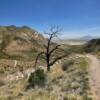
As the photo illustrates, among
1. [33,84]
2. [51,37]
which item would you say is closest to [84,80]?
[33,84]

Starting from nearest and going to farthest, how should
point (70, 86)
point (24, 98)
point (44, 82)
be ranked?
point (24, 98) → point (70, 86) → point (44, 82)

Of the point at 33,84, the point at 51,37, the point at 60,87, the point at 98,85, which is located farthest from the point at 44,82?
the point at 51,37

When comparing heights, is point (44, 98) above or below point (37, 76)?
below

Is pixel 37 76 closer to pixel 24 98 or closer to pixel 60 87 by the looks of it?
pixel 60 87

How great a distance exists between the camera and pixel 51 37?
3725 cm

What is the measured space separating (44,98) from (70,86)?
4.44 m

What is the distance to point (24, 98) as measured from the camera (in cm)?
1470

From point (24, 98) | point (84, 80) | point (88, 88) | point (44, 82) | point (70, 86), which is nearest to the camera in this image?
point (24, 98)

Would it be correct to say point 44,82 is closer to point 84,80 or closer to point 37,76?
point 37,76

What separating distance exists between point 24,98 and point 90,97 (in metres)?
4.04

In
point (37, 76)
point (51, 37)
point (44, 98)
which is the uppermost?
point (51, 37)

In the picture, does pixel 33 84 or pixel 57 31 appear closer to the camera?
pixel 33 84

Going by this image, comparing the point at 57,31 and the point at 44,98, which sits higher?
the point at 57,31

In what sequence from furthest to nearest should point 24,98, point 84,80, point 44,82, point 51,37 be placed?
point 51,37 < point 44,82 < point 84,80 < point 24,98
